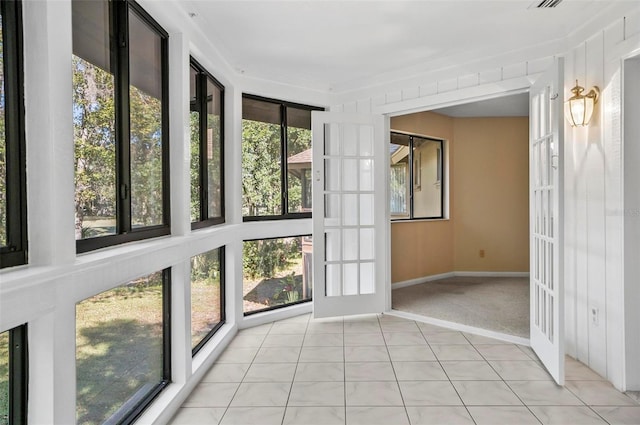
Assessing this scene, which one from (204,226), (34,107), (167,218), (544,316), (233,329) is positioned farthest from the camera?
(233,329)

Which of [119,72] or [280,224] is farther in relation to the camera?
[280,224]

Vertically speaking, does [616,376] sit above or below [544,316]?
below

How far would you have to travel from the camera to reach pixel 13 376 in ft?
4.20

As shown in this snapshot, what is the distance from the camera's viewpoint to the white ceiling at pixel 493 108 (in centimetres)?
493

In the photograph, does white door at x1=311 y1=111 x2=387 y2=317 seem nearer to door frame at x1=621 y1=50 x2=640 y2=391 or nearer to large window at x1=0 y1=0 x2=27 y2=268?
door frame at x1=621 y1=50 x2=640 y2=391

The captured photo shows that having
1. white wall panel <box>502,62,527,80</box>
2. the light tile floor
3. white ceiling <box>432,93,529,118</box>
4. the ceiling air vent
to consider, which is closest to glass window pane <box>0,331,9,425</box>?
the light tile floor

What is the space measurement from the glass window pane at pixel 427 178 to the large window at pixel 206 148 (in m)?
3.19

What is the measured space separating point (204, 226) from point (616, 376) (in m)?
3.01

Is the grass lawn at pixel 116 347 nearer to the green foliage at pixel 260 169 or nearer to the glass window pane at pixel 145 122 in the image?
the glass window pane at pixel 145 122

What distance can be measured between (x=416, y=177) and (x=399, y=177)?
307 mm

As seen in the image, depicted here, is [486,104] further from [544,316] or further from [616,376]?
[616,376]

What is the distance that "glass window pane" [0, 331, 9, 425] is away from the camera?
125cm

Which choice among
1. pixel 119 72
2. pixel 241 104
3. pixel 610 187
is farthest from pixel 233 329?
pixel 610 187

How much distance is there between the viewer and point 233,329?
3488 millimetres
